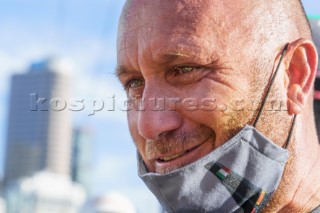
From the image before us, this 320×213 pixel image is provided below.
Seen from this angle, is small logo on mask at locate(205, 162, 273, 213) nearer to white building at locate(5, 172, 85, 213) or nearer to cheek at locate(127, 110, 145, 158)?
cheek at locate(127, 110, 145, 158)

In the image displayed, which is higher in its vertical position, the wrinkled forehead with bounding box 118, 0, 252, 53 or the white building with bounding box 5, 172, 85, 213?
the wrinkled forehead with bounding box 118, 0, 252, 53

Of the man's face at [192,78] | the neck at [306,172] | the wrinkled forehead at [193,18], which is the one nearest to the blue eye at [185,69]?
the man's face at [192,78]

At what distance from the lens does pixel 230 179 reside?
2.94 metres

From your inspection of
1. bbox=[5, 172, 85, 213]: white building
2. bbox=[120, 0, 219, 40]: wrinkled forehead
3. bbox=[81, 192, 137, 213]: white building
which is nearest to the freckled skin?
bbox=[120, 0, 219, 40]: wrinkled forehead

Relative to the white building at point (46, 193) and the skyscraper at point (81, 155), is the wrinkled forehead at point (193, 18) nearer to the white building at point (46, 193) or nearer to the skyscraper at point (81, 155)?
the white building at point (46, 193)

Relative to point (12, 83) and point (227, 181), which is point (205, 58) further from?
point (12, 83)

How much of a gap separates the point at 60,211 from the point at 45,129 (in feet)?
182

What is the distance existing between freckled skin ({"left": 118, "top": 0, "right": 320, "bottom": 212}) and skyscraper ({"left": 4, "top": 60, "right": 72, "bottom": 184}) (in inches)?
6399

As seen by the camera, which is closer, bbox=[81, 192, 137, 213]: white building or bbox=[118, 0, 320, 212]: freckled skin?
bbox=[118, 0, 320, 212]: freckled skin

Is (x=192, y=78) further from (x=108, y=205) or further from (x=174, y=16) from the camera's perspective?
(x=108, y=205)

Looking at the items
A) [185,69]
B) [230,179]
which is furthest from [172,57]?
[230,179]

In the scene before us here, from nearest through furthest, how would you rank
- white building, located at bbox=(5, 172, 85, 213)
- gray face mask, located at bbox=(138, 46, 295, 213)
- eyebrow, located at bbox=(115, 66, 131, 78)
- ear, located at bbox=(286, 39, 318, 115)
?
gray face mask, located at bbox=(138, 46, 295, 213) → ear, located at bbox=(286, 39, 318, 115) → eyebrow, located at bbox=(115, 66, 131, 78) → white building, located at bbox=(5, 172, 85, 213)

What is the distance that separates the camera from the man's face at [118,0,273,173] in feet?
9.64

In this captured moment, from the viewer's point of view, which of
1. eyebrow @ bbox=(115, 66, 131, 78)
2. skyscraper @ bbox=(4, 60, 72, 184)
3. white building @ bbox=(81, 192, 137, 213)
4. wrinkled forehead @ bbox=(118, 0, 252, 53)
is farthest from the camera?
skyscraper @ bbox=(4, 60, 72, 184)
